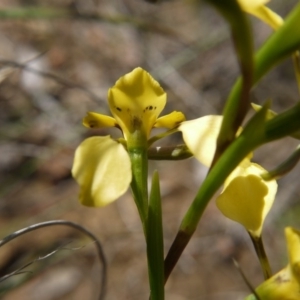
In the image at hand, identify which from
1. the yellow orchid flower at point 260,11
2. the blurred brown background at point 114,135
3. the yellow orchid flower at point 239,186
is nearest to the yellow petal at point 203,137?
the yellow orchid flower at point 239,186

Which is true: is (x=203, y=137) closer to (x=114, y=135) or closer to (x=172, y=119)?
(x=172, y=119)

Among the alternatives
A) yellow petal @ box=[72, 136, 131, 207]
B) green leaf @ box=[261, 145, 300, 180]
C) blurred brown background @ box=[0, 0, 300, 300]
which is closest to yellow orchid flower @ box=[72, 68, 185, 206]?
yellow petal @ box=[72, 136, 131, 207]

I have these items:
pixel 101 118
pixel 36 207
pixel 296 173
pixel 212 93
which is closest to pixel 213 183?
pixel 101 118

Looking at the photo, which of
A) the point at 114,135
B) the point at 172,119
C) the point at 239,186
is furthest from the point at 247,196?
the point at 114,135

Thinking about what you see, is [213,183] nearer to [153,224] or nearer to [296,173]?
[153,224]

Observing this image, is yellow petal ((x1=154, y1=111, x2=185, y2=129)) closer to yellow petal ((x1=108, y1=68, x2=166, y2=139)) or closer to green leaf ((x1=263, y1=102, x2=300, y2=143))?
yellow petal ((x1=108, y1=68, x2=166, y2=139))

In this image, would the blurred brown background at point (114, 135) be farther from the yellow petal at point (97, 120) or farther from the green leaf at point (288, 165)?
the green leaf at point (288, 165)

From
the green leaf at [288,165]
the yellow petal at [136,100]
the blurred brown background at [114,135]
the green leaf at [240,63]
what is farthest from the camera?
the blurred brown background at [114,135]
